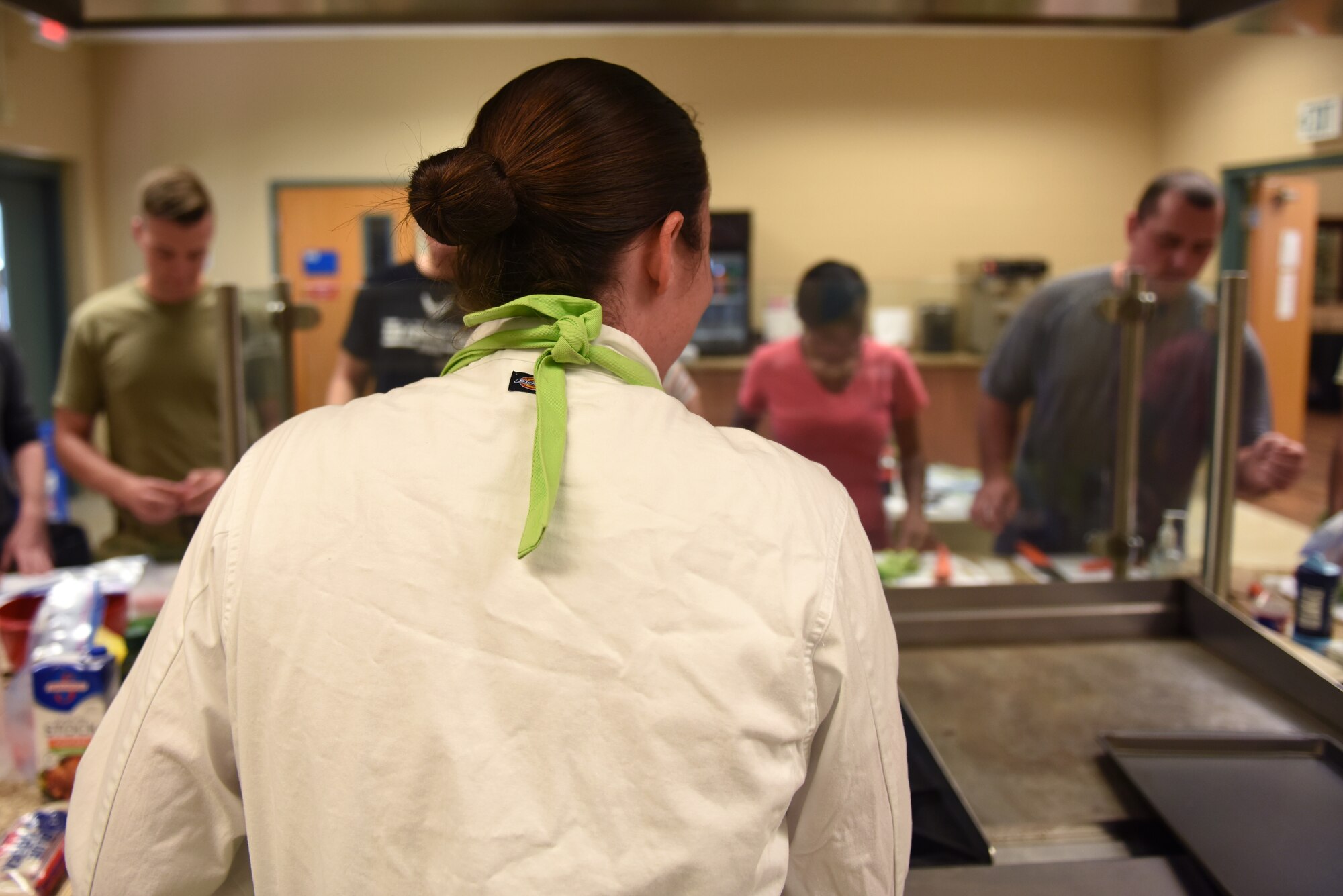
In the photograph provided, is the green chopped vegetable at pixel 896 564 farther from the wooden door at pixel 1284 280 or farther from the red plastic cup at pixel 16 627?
the wooden door at pixel 1284 280

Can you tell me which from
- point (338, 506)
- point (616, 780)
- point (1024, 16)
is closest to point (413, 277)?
point (1024, 16)

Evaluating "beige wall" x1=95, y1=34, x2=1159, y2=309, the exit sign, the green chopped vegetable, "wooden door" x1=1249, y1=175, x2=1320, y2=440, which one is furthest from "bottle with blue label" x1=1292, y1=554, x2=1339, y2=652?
"beige wall" x1=95, y1=34, x2=1159, y2=309

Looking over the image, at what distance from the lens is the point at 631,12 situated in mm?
1368

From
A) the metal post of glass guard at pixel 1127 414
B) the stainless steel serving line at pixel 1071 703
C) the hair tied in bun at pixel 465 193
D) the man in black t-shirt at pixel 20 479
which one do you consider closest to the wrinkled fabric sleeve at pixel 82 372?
the man in black t-shirt at pixel 20 479

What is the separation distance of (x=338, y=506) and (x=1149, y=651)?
4.47ft

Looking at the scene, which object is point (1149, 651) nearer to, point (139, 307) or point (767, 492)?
point (767, 492)

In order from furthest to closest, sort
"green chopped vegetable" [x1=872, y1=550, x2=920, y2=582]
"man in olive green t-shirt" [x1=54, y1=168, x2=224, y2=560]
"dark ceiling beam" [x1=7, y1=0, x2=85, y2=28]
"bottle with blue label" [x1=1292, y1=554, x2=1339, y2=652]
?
"man in olive green t-shirt" [x1=54, y1=168, x2=224, y2=560] < "green chopped vegetable" [x1=872, y1=550, x2=920, y2=582] < "bottle with blue label" [x1=1292, y1=554, x2=1339, y2=652] < "dark ceiling beam" [x1=7, y1=0, x2=85, y2=28]

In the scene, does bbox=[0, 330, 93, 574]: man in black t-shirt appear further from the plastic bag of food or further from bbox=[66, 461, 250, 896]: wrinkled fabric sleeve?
bbox=[66, 461, 250, 896]: wrinkled fabric sleeve

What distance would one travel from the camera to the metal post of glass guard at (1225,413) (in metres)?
1.68

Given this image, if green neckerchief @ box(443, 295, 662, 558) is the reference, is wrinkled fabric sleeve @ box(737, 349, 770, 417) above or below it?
below

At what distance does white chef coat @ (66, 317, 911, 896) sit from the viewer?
635 millimetres

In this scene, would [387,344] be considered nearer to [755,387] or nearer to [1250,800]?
[755,387]

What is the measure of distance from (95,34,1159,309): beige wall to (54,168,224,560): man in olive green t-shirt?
3.17m

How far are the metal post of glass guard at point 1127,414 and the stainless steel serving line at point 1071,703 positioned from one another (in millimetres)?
228
